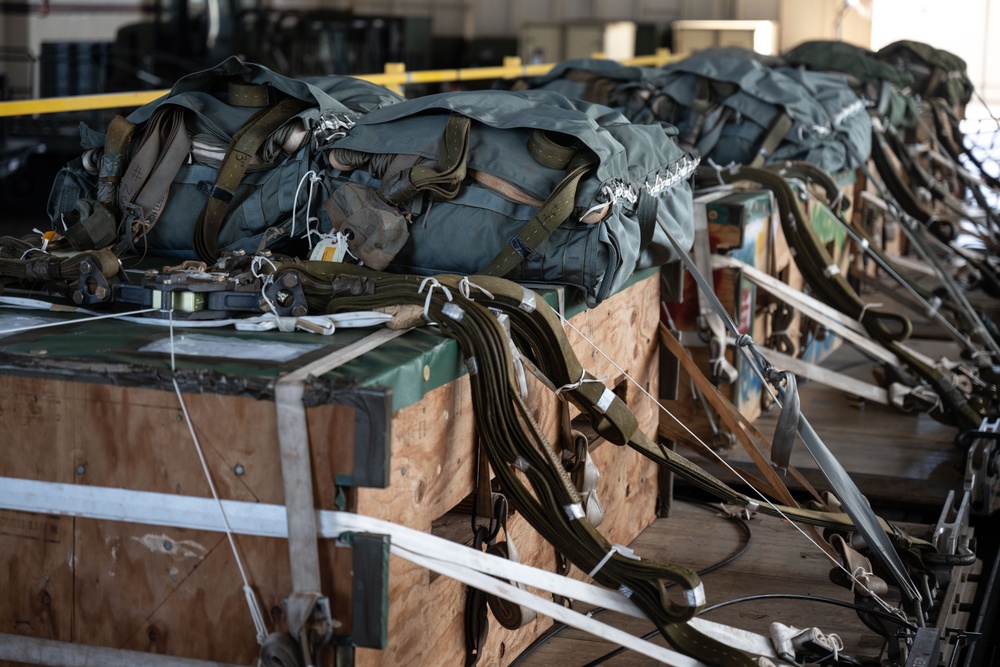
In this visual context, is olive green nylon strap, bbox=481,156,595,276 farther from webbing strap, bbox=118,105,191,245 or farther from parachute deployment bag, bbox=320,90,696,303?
webbing strap, bbox=118,105,191,245

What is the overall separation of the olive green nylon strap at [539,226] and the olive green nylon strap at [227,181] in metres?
0.72

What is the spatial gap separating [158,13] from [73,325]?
1424 centimetres

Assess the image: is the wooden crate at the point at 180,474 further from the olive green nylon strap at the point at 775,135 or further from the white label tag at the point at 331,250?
the olive green nylon strap at the point at 775,135

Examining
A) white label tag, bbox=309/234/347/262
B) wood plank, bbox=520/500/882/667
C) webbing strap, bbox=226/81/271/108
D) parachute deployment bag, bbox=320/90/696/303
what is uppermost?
webbing strap, bbox=226/81/271/108

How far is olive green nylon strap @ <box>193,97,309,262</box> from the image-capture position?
3.14 m

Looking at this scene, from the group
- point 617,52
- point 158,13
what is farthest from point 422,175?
point 617,52

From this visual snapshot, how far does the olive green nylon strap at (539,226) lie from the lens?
9.46 feet

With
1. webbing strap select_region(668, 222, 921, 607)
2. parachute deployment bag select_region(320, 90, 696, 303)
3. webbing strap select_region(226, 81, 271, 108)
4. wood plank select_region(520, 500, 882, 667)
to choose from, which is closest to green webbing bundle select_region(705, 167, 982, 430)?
wood plank select_region(520, 500, 882, 667)

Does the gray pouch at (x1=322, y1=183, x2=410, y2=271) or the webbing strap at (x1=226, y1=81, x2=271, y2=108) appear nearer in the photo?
the gray pouch at (x1=322, y1=183, x2=410, y2=271)

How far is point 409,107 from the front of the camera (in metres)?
3.11

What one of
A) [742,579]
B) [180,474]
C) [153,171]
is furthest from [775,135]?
[180,474]

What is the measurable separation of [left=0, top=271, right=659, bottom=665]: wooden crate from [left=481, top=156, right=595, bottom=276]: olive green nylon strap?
1.86ft

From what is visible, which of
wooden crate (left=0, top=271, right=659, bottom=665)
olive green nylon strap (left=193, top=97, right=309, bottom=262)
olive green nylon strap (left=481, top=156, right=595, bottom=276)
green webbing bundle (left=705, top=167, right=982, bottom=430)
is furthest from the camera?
green webbing bundle (left=705, top=167, right=982, bottom=430)

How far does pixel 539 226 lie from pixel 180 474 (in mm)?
1106
